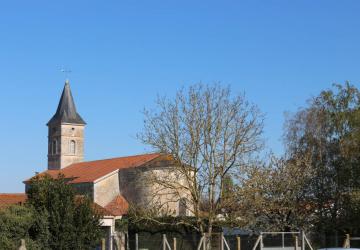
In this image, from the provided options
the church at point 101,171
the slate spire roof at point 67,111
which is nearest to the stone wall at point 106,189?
the church at point 101,171

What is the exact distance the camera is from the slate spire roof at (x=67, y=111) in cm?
11156

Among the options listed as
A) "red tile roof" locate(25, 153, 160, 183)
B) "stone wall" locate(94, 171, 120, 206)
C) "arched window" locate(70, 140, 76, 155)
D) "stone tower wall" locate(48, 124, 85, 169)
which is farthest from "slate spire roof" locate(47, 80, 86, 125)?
"stone wall" locate(94, 171, 120, 206)

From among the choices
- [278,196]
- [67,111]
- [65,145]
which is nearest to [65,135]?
[65,145]

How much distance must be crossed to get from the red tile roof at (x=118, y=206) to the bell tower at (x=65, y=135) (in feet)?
128

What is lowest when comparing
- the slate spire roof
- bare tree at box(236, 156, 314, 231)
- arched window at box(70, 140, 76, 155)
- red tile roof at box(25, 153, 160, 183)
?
bare tree at box(236, 156, 314, 231)

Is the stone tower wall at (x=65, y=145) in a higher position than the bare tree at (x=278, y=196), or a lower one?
higher

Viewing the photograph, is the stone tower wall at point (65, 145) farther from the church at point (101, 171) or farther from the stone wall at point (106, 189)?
the stone wall at point (106, 189)

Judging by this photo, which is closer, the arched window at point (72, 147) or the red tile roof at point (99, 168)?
the red tile roof at point (99, 168)

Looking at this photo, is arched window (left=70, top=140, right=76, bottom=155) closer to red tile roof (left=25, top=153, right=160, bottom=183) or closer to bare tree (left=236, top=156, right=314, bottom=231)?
red tile roof (left=25, top=153, right=160, bottom=183)

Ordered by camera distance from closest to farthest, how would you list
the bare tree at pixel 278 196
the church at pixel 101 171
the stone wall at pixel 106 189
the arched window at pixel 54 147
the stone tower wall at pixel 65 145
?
the bare tree at pixel 278 196 → the church at pixel 101 171 → the stone wall at pixel 106 189 → the stone tower wall at pixel 65 145 → the arched window at pixel 54 147

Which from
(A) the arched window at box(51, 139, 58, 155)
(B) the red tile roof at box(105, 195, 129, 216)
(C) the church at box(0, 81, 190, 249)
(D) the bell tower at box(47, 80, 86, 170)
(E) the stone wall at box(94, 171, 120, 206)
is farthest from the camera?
(A) the arched window at box(51, 139, 58, 155)

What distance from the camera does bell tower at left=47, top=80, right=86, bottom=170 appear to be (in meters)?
110

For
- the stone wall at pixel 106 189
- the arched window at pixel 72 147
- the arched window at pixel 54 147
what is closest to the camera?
the stone wall at pixel 106 189

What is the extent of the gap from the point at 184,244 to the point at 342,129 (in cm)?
1356
